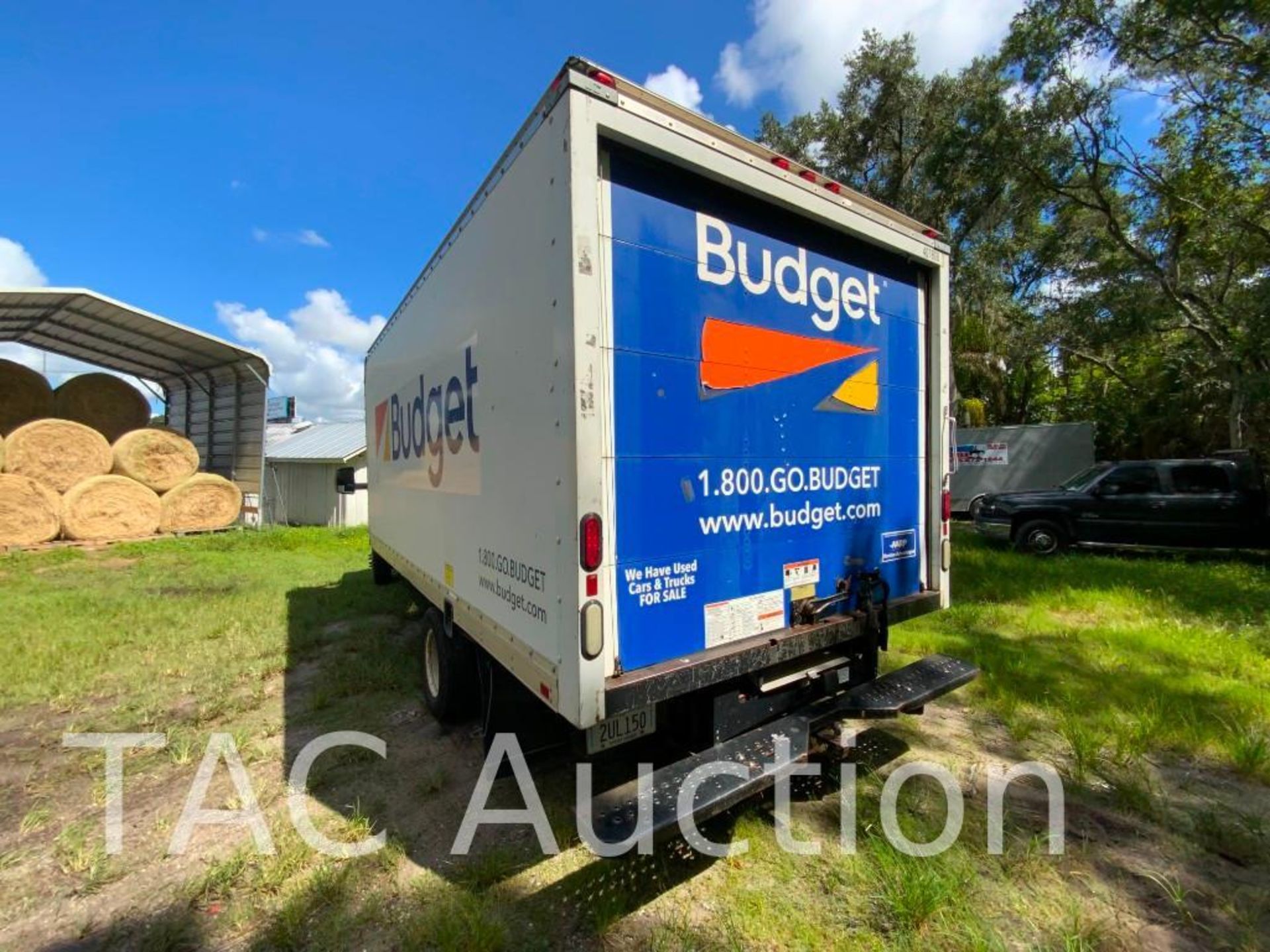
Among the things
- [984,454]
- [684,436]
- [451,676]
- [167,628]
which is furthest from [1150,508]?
[167,628]

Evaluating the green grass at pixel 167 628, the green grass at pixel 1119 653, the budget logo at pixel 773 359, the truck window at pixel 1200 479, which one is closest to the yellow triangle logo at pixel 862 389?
the budget logo at pixel 773 359

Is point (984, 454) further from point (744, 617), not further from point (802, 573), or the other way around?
point (744, 617)

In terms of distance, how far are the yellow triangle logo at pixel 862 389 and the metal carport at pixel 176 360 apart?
15.2 metres

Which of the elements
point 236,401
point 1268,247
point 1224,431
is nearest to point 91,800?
point 236,401

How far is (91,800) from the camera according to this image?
3424 millimetres

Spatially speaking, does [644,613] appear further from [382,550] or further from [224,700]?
[382,550]

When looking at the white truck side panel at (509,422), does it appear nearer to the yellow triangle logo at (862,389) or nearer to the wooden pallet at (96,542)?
the yellow triangle logo at (862,389)

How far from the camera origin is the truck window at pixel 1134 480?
10.1m

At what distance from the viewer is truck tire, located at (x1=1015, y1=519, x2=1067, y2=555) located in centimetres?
1054

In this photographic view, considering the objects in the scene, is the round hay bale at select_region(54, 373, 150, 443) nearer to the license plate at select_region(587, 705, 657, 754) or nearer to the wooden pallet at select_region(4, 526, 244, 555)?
the wooden pallet at select_region(4, 526, 244, 555)

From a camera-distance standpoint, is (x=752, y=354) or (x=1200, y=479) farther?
(x=1200, y=479)

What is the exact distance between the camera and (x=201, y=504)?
14656mm

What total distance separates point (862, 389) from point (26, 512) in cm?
1577

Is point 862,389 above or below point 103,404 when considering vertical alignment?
below
